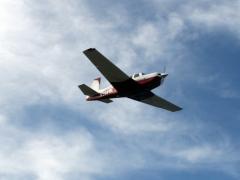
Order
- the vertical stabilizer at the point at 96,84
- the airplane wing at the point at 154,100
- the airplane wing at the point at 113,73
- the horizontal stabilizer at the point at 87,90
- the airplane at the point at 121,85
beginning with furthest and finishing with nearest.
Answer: the vertical stabilizer at the point at 96,84 → the horizontal stabilizer at the point at 87,90 → the airplane wing at the point at 154,100 → the airplane at the point at 121,85 → the airplane wing at the point at 113,73

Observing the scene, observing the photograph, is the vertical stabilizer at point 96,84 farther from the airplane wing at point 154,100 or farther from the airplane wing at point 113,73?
the airplane wing at point 113,73

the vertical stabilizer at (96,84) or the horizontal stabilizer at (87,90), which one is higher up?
the vertical stabilizer at (96,84)

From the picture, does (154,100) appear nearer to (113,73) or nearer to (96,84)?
(96,84)

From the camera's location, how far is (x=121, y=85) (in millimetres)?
60938

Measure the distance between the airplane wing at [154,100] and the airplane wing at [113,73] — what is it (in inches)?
89.3

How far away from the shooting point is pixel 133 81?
198 ft

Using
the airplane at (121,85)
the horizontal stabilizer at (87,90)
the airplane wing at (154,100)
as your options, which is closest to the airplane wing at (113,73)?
the airplane at (121,85)

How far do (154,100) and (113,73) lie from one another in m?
9.83

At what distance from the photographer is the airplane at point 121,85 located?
57.2 metres

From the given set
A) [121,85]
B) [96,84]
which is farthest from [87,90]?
[121,85]

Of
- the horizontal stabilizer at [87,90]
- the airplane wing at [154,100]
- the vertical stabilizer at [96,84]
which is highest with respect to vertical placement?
the vertical stabilizer at [96,84]

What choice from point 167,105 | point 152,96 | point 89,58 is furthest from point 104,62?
point 167,105

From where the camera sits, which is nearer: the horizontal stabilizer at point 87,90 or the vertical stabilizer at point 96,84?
the horizontal stabilizer at point 87,90

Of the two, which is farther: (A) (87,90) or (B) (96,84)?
(B) (96,84)
